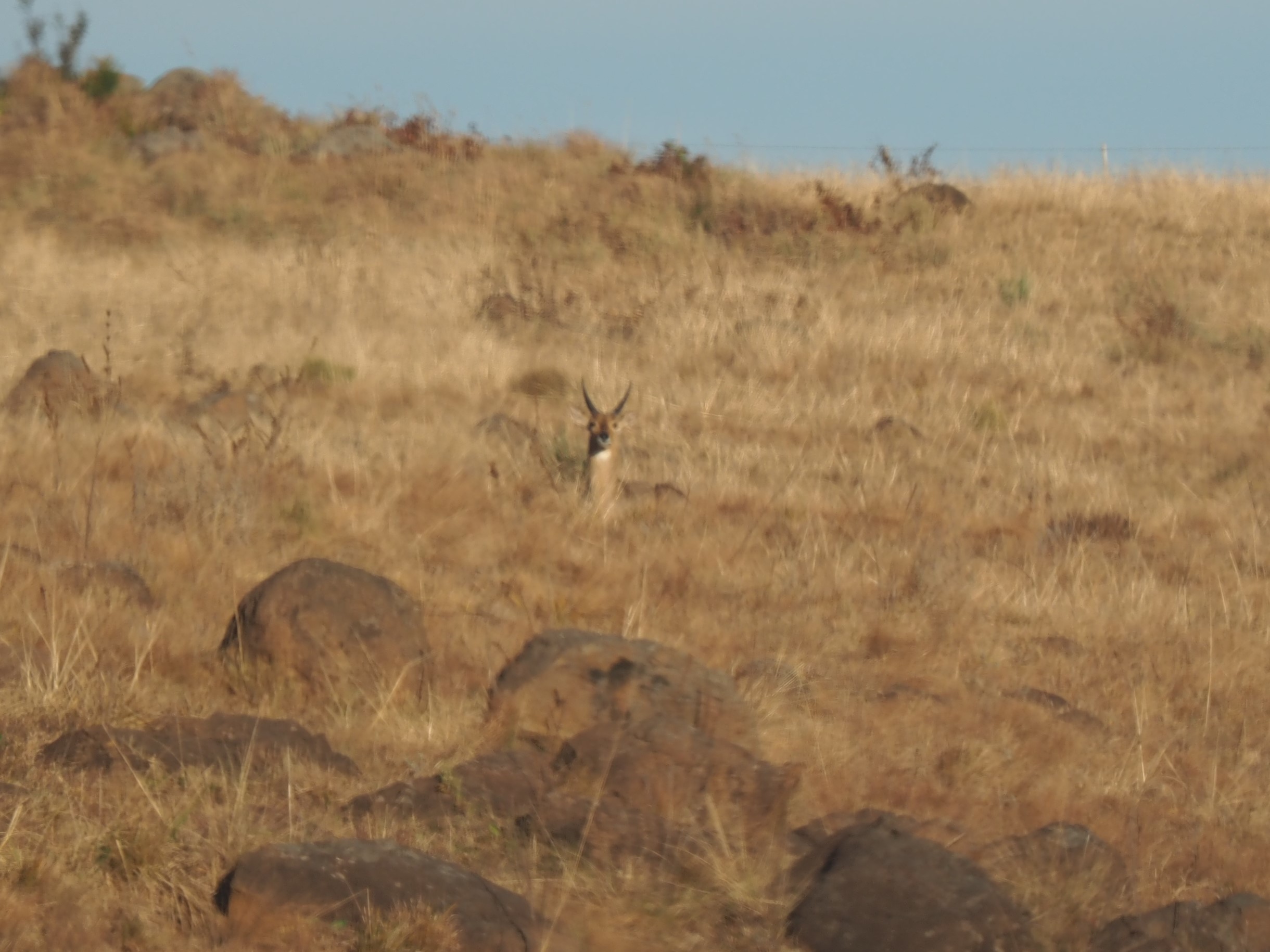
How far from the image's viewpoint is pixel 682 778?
186 inches

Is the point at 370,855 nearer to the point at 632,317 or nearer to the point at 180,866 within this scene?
the point at 180,866

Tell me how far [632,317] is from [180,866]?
43.4 ft

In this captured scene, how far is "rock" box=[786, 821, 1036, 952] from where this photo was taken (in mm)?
3898

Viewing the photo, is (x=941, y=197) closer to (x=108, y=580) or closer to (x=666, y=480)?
(x=666, y=480)

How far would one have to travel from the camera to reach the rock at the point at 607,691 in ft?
17.6

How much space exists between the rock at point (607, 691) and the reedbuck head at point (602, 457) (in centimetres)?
376

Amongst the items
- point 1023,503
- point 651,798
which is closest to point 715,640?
point 651,798

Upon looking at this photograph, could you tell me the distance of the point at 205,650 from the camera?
5.82 meters

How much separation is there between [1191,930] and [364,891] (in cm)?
225

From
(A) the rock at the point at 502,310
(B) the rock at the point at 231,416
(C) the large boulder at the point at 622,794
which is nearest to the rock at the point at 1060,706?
(C) the large boulder at the point at 622,794

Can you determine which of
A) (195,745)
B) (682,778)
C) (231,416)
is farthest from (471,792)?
(231,416)

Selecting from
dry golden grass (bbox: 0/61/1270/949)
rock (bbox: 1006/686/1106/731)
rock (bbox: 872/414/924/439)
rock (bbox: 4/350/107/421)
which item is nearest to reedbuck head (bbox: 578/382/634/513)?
dry golden grass (bbox: 0/61/1270/949)

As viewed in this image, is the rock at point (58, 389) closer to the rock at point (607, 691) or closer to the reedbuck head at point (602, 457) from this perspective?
the reedbuck head at point (602, 457)

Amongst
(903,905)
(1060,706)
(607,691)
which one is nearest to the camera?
(903,905)
